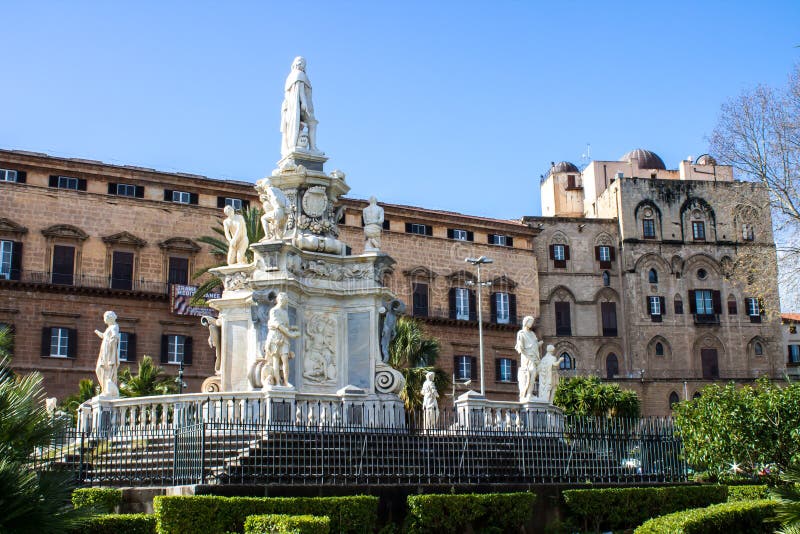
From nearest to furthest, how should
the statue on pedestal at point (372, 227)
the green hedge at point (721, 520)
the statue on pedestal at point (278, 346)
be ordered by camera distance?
1. the green hedge at point (721, 520)
2. the statue on pedestal at point (278, 346)
3. the statue on pedestal at point (372, 227)

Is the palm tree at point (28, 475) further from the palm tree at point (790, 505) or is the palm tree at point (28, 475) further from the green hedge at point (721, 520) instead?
the green hedge at point (721, 520)

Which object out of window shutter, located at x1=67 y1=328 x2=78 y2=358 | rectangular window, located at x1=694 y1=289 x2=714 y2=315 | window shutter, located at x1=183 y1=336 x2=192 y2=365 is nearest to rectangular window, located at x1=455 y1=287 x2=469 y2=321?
rectangular window, located at x1=694 y1=289 x2=714 y2=315

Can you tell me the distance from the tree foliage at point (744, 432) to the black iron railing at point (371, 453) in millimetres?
682

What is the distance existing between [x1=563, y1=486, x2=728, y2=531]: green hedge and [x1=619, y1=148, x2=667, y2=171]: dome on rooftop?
5440 centimetres


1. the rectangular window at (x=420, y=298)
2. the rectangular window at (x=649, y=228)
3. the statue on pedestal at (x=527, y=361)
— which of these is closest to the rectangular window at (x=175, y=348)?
the rectangular window at (x=420, y=298)

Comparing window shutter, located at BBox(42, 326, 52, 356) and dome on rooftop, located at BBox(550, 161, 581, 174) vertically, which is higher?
dome on rooftop, located at BBox(550, 161, 581, 174)

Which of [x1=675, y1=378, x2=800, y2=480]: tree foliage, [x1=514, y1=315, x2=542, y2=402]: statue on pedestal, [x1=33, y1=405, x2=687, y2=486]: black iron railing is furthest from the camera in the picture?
[x1=514, y1=315, x2=542, y2=402]: statue on pedestal

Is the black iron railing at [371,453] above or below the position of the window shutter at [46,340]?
below

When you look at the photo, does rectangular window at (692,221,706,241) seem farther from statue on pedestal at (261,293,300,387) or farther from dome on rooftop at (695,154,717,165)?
statue on pedestal at (261,293,300,387)

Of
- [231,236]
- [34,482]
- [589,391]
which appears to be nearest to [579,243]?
[589,391]

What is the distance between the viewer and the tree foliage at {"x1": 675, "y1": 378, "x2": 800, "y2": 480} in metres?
18.5

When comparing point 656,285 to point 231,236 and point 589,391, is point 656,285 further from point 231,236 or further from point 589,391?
point 231,236

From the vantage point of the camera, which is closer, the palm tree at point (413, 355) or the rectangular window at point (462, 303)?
the palm tree at point (413, 355)

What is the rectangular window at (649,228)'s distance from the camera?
201 feet
